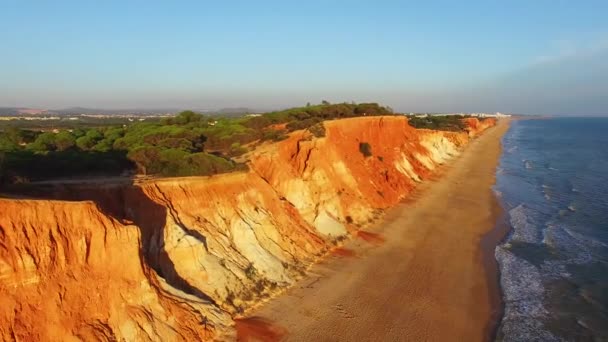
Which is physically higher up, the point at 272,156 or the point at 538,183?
the point at 272,156

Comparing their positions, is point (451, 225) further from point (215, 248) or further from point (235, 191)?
point (215, 248)

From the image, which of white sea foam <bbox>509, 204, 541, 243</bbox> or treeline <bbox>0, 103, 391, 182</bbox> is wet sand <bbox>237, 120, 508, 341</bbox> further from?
treeline <bbox>0, 103, 391, 182</bbox>

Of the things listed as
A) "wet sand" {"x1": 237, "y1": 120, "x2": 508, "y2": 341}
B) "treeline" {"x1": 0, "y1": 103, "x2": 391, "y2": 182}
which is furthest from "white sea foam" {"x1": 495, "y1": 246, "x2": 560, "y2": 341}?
"treeline" {"x1": 0, "y1": 103, "x2": 391, "y2": 182}

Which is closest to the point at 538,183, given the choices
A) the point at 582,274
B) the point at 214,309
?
the point at 582,274

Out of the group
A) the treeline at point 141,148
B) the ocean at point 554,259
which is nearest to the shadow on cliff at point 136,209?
the treeline at point 141,148

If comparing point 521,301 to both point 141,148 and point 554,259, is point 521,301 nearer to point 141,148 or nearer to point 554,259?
point 554,259
